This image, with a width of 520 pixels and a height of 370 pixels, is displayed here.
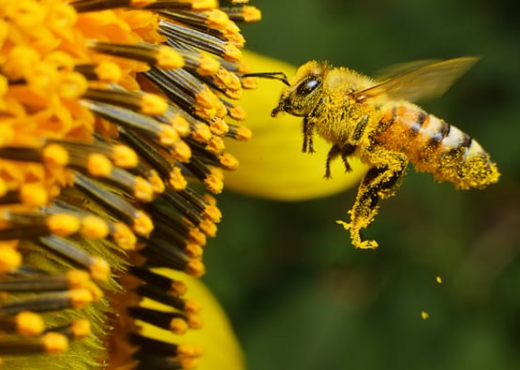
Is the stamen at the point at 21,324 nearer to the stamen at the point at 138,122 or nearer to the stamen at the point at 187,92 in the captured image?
the stamen at the point at 138,122

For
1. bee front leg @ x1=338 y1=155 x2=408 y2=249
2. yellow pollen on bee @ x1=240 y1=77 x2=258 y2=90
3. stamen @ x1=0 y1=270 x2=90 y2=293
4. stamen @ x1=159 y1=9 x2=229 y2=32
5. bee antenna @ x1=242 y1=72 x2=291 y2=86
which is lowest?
stamen @ x1=0 y1=270 x2=90 y2=293

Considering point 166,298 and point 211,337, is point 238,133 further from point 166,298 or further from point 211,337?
point 211,337

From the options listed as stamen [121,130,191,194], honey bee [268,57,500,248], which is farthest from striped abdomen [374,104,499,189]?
stamen [121,130,191,194]

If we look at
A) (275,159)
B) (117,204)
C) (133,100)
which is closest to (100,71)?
Result: (133,100)

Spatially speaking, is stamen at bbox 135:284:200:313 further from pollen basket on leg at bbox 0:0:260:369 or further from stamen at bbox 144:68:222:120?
stamen at bbox 144:68:222:120

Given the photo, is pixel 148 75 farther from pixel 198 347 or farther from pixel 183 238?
pixel 198 347
